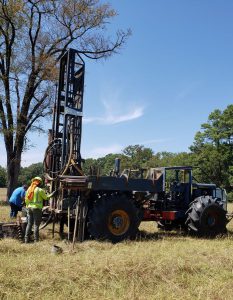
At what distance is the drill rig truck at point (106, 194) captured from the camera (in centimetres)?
1067

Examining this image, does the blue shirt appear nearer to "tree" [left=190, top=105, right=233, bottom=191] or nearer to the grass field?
the grass field

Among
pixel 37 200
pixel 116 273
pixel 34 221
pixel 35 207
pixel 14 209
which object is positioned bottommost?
pixel 116 273

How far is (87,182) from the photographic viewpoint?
34.7 feet

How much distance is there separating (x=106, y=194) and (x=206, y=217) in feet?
10.0

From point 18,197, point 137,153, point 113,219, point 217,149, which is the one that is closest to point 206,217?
point 113,219

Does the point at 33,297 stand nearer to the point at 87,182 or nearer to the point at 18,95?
the point at 87,182

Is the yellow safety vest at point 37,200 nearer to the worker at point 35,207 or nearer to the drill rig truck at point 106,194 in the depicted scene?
the worker at point 35,207

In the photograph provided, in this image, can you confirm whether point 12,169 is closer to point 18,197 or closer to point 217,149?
point 18,197

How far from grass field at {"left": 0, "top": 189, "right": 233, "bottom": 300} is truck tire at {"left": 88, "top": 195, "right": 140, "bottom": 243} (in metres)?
1.30

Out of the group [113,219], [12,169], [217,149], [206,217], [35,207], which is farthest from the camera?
[217,149]

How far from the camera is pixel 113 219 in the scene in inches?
428

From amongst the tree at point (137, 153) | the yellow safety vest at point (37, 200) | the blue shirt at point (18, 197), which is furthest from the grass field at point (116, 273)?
the tree at point (137, 153)

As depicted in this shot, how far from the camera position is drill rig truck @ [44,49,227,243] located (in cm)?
1067

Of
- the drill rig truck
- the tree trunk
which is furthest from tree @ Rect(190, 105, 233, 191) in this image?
the drill rig truck
